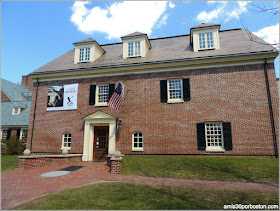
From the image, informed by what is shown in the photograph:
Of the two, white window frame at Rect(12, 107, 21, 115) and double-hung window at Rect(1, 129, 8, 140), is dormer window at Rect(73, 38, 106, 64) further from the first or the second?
double-hung window at Rect(1, 129, 8, 140)

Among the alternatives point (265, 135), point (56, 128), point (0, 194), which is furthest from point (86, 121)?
point (265, 135)

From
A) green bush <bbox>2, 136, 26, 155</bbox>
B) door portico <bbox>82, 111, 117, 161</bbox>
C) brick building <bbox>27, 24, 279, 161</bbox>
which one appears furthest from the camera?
green bush <bbox>2, 136, 26, 155</bbox>

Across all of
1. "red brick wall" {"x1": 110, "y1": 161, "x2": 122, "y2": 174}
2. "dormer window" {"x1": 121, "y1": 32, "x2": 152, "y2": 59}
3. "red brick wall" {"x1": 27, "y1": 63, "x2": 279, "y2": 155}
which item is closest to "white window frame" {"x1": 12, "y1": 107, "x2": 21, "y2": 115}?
"red brick wall" {"x1": 27, "y1": 63, "x2": 279, "y2": 155}

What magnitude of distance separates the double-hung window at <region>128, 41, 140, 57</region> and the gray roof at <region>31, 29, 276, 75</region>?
2.00ft

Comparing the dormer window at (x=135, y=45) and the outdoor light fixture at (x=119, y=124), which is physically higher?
the dormer window at (x=135, y=45)

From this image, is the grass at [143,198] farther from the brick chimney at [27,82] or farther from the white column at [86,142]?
the brick chimney at [27,82]

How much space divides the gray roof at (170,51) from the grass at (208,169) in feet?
23.6

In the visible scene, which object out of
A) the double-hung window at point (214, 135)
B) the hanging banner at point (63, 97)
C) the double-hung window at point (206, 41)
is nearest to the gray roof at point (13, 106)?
the hanging banner at point (63, 97)

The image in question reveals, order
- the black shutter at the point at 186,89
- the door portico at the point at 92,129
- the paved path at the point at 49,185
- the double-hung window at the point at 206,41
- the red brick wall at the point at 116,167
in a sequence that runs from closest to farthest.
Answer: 1. the paved path at the point at 49,185
2. the red brick wall at the point at 116,167
3. the black shutter at the point at 186,89
4. the door portico at the point at 92,129
5. the double-hung window at the point at 206,41

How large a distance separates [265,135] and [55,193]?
11755 millimetres

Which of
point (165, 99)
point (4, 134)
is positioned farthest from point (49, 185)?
point (4, 134)

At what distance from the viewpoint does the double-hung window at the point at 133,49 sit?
15.0m

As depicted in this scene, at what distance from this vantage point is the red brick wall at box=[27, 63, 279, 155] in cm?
1153

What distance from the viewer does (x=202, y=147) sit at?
11.8 meters
